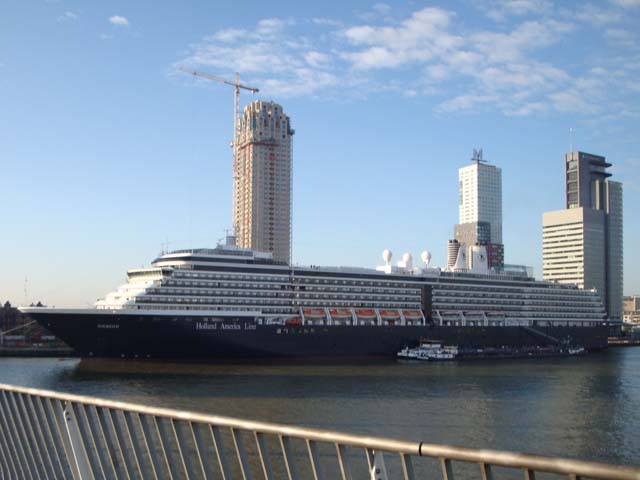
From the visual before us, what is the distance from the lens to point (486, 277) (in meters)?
90.4

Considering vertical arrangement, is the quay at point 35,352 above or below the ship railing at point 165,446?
below

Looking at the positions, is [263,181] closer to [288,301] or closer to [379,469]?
[288,301]

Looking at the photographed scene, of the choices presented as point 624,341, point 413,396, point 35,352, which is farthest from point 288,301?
point 624,341

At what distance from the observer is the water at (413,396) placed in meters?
30.4

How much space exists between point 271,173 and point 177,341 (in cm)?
11387

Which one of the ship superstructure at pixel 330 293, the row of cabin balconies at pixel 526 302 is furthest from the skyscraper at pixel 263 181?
the ship superstructure at pixel 330 293

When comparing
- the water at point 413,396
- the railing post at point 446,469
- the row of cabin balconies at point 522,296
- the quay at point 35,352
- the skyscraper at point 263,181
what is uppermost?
the skyscraper at point 263,181

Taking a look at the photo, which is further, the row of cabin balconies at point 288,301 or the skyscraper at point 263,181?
the skyscraper at point 263,181

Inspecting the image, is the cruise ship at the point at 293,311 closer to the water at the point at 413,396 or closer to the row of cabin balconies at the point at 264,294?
the row of cabin balconies at the point at 264,294

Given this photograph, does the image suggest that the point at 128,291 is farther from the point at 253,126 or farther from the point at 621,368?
the point at 253,126

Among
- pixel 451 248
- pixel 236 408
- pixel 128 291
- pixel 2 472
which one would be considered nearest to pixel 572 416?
pixel 236 408

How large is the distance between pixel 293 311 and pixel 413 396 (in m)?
30.6

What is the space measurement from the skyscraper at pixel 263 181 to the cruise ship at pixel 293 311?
8280 centimetres

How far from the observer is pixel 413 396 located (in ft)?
138
